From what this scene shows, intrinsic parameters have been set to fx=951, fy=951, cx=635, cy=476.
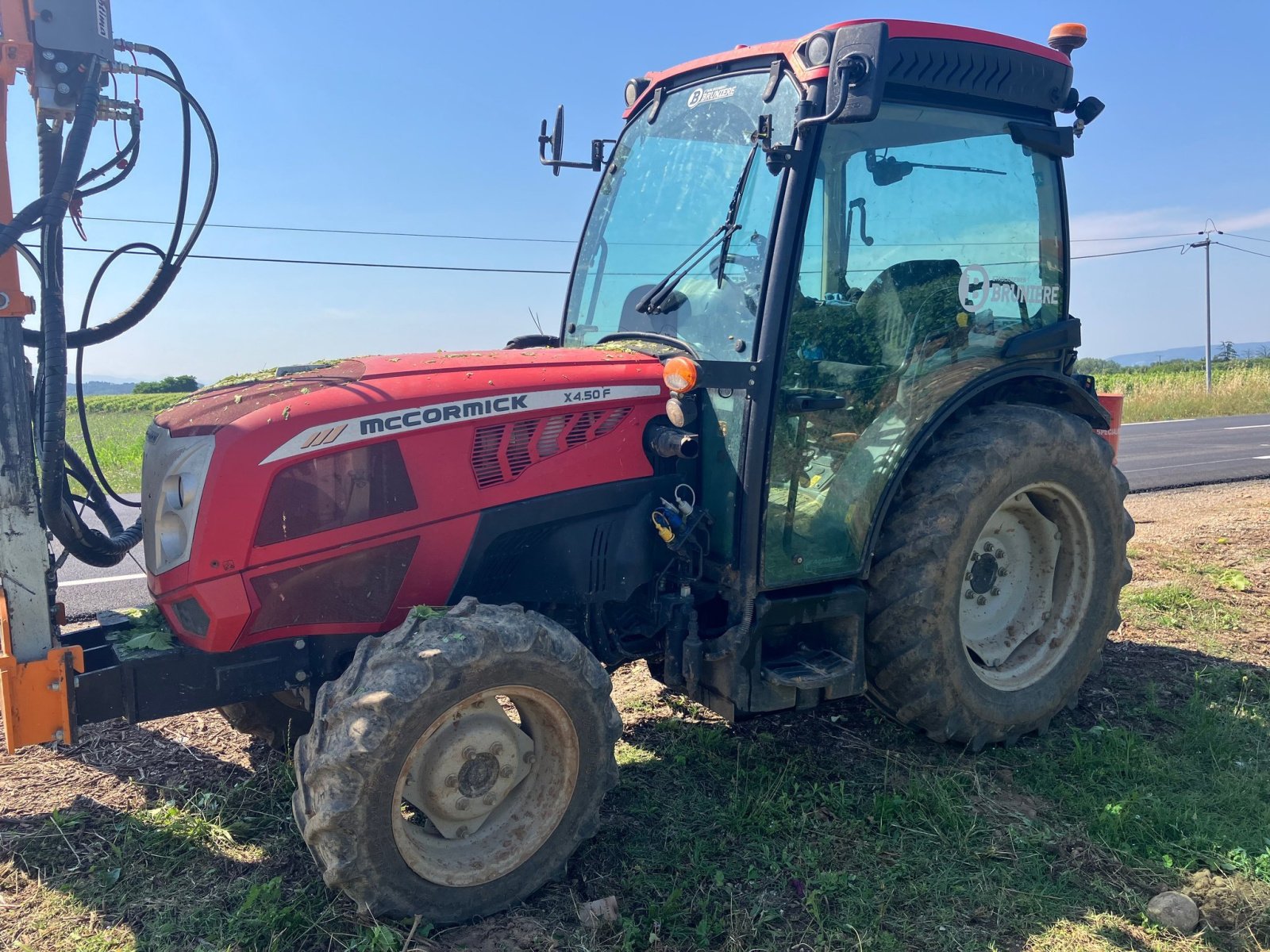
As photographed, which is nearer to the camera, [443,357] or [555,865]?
[555,865]

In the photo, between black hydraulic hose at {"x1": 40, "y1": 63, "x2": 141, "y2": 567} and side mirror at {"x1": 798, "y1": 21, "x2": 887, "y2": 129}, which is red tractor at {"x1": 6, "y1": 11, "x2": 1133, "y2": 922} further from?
black hydraulic hose at {"x1": 40, "y1": 63, "x2": 141, "y2": 567}

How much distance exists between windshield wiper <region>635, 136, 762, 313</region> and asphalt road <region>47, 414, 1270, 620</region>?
203 centimetres

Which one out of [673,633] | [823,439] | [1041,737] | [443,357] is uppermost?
[443,357]

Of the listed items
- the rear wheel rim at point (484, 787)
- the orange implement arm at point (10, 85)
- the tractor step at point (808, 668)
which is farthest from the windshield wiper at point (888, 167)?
the orange implement arm at point (10, 85)

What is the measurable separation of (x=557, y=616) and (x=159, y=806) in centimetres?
157

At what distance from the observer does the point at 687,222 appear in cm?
370

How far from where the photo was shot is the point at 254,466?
2.76 metres

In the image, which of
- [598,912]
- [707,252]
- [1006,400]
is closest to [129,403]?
[707,252]

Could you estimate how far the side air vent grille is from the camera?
3.12 metres

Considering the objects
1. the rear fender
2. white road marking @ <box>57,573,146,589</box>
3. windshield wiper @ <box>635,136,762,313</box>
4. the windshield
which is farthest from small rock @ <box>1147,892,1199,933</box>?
white road marking @ <box>57,573,146,589</box>

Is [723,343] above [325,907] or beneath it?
above

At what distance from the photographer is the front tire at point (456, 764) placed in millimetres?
2592

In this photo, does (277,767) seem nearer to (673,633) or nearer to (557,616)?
(557,616)

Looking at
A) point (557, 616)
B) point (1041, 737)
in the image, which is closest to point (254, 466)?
point (557, 616)
